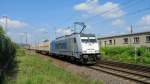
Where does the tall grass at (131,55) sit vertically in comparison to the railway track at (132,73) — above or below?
above

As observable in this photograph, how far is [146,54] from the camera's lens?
107 ft

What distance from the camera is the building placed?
1874 inches

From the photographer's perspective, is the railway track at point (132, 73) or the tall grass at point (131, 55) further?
the tall grass at point (131, 55)

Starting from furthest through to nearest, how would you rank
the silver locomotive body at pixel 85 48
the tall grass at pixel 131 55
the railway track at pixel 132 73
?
1. the tall grass at pixel 131 55
2. the silver locomotive body at pixel 85 48
3. the railway track at pixel 132 73

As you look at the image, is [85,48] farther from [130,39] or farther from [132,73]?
[130,39]

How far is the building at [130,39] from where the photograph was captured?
47609 mm

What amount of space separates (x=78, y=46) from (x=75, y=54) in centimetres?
113

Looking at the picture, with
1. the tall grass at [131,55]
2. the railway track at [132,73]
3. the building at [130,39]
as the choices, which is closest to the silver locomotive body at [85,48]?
the railway track at [132,73]

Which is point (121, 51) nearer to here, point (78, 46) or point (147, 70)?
point (78, 46)

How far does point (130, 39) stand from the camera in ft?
171

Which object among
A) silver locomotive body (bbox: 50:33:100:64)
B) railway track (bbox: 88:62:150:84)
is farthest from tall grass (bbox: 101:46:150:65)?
silver locomotive body (bbox: 50:33:100:64)

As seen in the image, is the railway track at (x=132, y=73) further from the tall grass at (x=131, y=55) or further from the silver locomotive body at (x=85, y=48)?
the tall grass at (x=131, y=55)

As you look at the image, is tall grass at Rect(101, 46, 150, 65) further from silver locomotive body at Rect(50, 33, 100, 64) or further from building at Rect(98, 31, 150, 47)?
silver locomotive body at Rect(50, 33, 100, 64)

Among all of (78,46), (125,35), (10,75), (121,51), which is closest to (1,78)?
(10,75)
